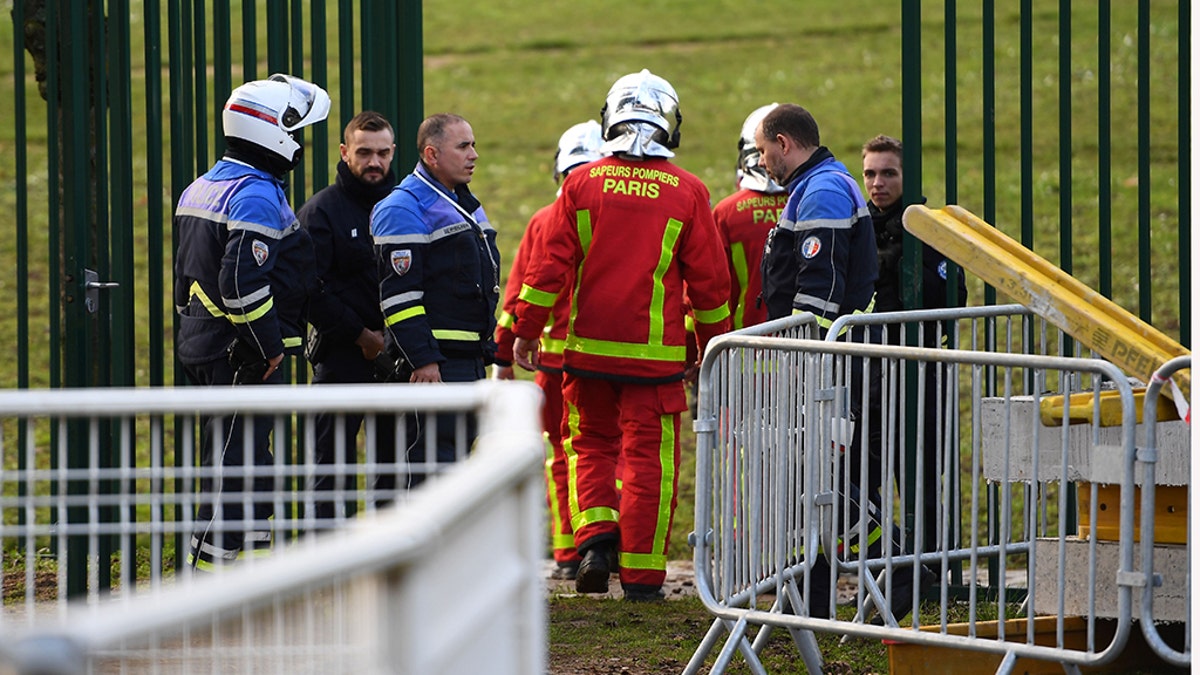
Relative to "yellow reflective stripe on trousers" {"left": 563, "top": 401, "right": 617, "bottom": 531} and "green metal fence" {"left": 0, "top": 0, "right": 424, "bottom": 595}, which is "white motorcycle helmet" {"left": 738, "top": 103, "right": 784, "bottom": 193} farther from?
"green metal fence" {"left": 0, "top": 0, "right": 424, "bottom": 595}

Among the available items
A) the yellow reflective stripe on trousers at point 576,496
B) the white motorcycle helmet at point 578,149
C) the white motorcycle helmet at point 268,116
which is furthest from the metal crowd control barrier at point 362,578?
the white motorcycle helmet at point 578,149

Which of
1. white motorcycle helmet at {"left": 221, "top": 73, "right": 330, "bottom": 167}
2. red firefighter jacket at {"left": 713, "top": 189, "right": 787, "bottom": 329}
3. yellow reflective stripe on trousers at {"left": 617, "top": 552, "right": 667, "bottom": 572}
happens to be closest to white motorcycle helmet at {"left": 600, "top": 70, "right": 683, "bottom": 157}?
red firefighter jacket at {"left": 713, "top": 189, "right": 787, "bottom": 329}

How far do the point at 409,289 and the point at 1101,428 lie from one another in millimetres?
2941

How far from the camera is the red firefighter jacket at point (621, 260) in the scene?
6723 millimetres

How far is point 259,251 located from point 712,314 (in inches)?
77.2

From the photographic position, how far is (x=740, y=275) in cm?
755

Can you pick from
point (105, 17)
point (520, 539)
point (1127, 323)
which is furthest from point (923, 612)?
point (520, 539)

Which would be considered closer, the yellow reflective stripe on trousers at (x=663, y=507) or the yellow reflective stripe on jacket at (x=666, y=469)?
the yellow reflective stripe on trousers at (x=663, y=507)

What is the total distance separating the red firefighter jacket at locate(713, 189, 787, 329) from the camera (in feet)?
24.3

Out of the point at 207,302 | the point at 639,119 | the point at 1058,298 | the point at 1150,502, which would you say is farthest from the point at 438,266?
the point at 1150,502

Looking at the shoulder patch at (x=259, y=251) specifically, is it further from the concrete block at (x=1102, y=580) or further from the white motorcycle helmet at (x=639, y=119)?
the concrete block at (x=1102, y=580)

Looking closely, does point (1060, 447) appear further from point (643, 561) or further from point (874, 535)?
point (643, 561)

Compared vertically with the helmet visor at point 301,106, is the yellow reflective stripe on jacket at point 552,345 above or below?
below

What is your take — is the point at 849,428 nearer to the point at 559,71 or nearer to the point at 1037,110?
the point at 1037,110
